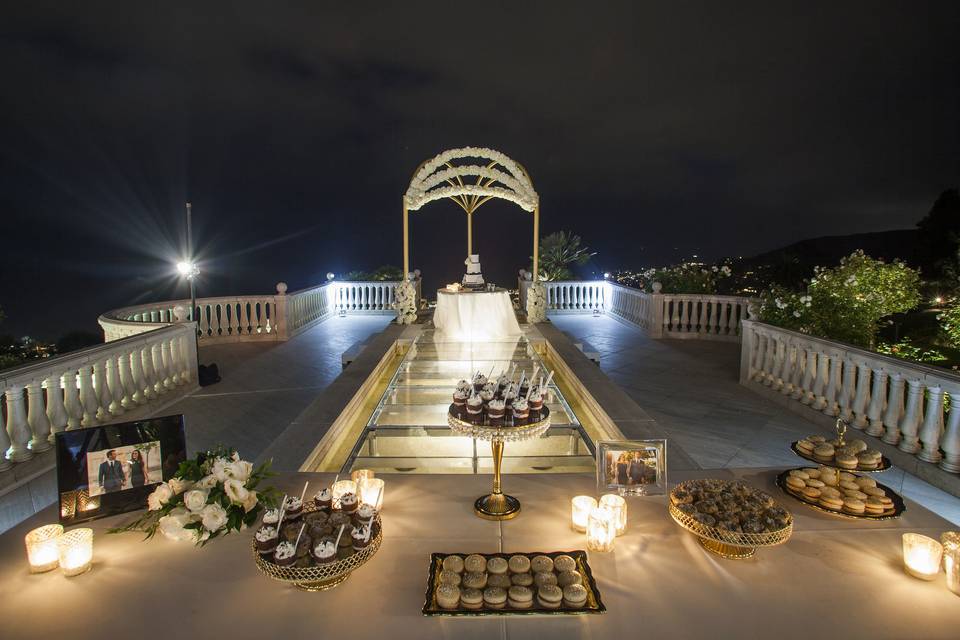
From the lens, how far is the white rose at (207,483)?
1920 mm

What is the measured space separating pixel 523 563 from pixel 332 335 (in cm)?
876

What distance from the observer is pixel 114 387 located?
4453 mm

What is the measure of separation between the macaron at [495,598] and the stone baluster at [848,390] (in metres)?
3.91

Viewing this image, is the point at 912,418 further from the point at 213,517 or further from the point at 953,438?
the point at 213,517

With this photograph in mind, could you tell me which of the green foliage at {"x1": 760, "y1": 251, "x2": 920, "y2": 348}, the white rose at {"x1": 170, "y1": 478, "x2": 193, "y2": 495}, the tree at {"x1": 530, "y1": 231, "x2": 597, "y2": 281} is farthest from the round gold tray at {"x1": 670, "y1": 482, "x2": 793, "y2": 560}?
the tree at {"x1": 530, "y1": 231, "x2": 597, "y2": 281}

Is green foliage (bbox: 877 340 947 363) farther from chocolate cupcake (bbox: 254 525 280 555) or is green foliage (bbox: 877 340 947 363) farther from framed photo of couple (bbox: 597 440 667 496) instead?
chocolate cupcake (bbox: 254 525 280 555)

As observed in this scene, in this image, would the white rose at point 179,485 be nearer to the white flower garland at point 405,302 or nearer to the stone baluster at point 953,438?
the stone baluster at point 953,438

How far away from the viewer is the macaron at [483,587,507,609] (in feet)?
5.01

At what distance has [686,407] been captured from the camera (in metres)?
5.04

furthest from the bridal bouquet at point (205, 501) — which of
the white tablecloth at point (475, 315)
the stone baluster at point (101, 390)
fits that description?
the white tablecloth at point (475, 315)

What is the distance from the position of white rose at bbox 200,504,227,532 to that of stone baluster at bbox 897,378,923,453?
4.23 m

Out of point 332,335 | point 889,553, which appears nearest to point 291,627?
point 889,553

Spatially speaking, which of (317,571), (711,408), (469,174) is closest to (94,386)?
(317,571)

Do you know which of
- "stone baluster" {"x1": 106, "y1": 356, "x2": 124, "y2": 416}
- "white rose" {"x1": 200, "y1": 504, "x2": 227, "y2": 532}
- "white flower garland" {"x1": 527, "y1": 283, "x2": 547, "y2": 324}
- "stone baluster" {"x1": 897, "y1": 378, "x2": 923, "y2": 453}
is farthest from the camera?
"white flower garland" {"x1": 527, "y1": 283, "x2": 547, "y2": 324}
